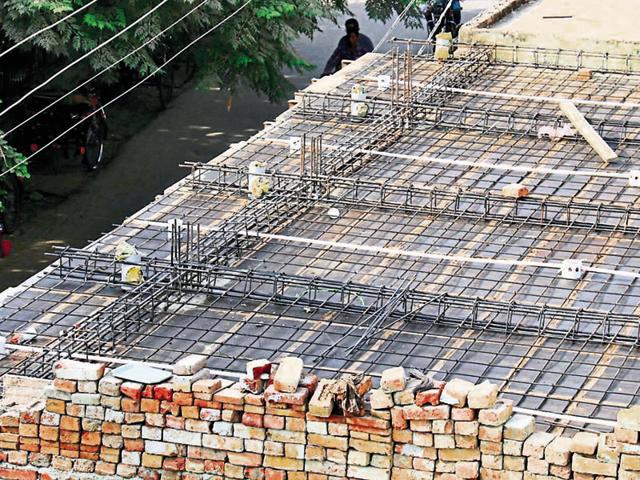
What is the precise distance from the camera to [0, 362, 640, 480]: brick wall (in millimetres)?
10039

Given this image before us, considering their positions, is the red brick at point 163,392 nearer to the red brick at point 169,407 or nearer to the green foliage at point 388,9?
the red brick at point 169,407

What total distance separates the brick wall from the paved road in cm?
1025

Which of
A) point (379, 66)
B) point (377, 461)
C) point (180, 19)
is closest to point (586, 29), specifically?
point (379, 66)

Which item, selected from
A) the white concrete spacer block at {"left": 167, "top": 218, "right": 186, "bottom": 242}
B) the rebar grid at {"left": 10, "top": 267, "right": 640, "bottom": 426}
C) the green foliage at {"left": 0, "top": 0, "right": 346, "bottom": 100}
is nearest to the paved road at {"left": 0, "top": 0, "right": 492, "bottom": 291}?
the green foliage at {"left": 0, "top": 0, "right": 346, "bottom": 100}

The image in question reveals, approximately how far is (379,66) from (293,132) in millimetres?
2942

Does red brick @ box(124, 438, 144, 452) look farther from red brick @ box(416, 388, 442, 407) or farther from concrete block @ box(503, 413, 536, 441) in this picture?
concrete block @ box(503, 413, 536, 441)

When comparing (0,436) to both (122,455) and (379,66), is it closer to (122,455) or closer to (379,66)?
(122,455)

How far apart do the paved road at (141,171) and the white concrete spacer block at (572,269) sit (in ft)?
31.7

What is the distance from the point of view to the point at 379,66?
19.6 m

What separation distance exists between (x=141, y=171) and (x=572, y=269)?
1318cm

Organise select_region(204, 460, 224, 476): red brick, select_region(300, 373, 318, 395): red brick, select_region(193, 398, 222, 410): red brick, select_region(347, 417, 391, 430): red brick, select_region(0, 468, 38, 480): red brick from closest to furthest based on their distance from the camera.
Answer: select_region(347, 417, 391, 430): red brick < select_region(300, 373, 318, 395): red brick < select_region(193, 398, 222, 410): red brick < select_region(204, 460, 224, 476): red brick < select_region(0, 468, 38, 480): red brick

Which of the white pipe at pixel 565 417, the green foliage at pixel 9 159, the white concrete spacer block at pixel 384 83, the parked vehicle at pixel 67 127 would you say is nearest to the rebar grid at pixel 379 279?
the white pipe at pixel 565 417

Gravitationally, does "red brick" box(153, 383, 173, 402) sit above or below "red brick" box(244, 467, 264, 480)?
above

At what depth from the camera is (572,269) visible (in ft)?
42.7
